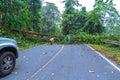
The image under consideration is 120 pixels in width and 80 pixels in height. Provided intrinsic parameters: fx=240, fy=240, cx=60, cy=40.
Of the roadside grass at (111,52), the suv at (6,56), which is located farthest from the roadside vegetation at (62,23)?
the suv at (6,56)

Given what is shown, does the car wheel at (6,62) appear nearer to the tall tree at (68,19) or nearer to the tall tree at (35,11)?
the tall tree at (35,11)

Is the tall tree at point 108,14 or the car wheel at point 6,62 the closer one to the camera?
the car wheel at point 6,62

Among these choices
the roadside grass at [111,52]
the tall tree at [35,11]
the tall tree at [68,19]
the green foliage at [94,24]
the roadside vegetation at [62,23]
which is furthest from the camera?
the tall tree at [68,19]

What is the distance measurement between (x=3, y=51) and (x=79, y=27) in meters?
49.4

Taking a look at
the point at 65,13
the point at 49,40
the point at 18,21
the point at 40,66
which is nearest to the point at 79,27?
the point at 65,13

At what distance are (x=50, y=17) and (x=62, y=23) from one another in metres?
11.9

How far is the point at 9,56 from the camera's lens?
8625 mm

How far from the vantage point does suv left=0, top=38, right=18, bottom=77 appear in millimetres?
8164

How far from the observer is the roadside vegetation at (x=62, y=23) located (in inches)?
1008

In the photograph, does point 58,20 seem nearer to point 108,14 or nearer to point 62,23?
point 62,23

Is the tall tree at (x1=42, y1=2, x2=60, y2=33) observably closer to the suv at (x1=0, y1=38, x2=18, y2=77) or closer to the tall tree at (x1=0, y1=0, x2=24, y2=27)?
the tall tree at (x1=0, y1=0, x2=24, y2=27)

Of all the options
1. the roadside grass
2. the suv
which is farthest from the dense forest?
the suv

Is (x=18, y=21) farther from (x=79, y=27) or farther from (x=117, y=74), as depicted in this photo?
(x=79, y=27)

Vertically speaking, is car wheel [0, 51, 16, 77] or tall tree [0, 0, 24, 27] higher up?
tall tree [0, 0, 24, 27]
